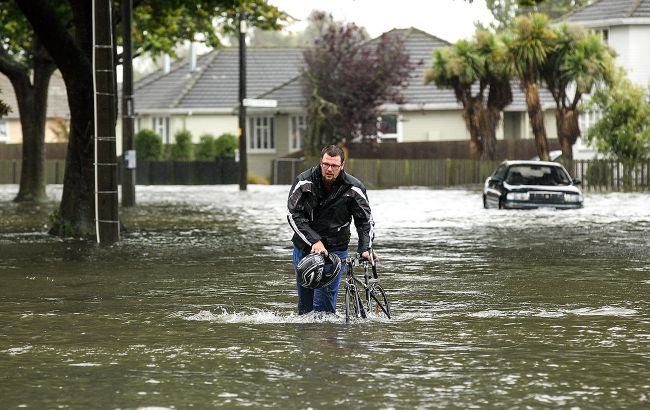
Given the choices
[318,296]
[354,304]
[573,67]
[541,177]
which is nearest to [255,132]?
[573,67]

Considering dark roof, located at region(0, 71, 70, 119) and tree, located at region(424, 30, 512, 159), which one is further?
dark roof, located at region(0, 71, 70, 119)

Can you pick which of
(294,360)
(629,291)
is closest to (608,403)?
(294,360)

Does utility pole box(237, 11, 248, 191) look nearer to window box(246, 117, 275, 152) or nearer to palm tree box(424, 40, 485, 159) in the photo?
palm tree box(424, 40, 485, 159)

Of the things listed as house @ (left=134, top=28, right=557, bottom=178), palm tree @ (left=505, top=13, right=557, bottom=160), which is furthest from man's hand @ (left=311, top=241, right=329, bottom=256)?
house @ (left=134, top=28, right=557, bottom=178)

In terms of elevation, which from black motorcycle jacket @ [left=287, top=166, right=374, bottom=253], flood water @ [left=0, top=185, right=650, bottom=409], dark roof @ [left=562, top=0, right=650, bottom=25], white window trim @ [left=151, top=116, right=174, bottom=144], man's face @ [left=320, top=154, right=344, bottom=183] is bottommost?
flood water @ [left=0, top=185, right=650, bottom=409]

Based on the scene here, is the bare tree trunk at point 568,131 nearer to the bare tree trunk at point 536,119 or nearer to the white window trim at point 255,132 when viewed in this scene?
the bare tree trunk at point 536,119

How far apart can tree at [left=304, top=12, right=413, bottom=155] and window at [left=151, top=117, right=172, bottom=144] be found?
1048 centimetres

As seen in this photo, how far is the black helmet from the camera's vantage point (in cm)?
1288

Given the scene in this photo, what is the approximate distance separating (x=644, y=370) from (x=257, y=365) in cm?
268

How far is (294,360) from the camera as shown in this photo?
11.5 m

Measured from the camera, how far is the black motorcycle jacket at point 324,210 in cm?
1301

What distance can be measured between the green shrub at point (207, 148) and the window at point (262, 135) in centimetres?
381

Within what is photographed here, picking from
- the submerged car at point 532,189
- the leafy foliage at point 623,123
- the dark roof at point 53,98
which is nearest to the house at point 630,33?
the leafy foliage at point 623,123

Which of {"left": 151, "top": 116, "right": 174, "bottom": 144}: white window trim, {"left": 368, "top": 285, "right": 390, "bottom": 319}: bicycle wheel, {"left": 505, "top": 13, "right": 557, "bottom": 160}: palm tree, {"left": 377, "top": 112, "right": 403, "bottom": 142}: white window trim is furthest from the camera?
{"left": 151, "top": 116, "right": 174, "bottom": 144}: white window trim
